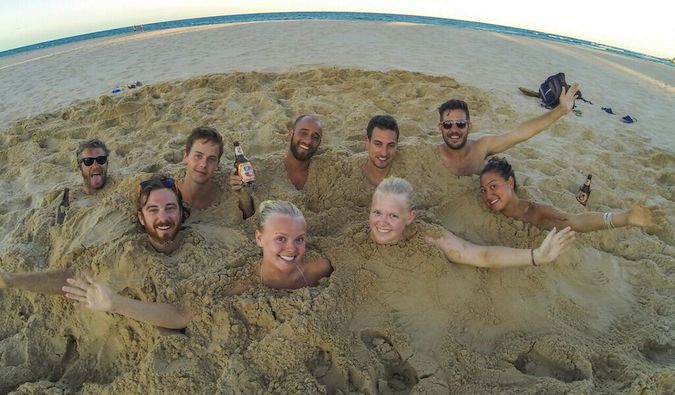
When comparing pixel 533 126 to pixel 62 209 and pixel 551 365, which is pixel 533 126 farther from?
pixel 62 209

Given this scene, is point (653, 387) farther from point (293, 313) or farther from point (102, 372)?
point (102, 372)

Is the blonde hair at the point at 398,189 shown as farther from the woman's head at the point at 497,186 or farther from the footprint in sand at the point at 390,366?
the woman's head at the point at 497,186

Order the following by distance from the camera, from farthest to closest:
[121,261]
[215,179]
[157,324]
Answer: [215,179], [121,261], [157,324]

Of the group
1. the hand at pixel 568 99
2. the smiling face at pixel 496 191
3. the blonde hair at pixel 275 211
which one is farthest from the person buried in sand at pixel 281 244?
the hand at pixel 568 99

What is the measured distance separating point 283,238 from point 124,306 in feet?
3.15

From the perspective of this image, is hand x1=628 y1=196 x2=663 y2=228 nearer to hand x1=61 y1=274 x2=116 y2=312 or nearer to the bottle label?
the bottle label

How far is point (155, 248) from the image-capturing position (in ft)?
9.98

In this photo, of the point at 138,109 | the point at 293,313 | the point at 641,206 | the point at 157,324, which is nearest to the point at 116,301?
the point at 157,324

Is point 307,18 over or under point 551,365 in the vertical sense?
over

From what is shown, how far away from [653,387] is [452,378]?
104 cm

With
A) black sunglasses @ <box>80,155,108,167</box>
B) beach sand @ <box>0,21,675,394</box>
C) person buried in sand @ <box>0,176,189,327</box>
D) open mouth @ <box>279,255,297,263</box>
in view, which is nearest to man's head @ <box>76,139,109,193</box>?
black sunglasses @ <box>80,155,108,167</box>

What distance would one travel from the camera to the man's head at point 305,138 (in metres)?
4.14

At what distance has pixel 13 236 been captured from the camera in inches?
147

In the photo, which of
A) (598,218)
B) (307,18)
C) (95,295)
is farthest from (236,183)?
(307,18)
